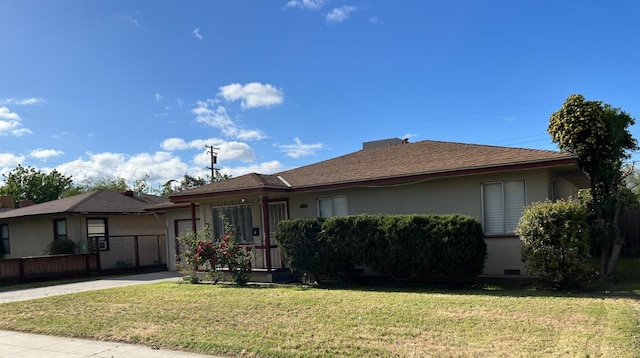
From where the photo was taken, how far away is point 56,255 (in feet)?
66.0

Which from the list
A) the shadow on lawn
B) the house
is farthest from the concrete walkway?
the house

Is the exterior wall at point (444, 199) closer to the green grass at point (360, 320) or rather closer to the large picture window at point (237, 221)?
the large picture window at point (237, 221)

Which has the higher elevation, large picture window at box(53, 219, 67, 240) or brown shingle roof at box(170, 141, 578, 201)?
brown shingle roof at box(170, 141, 578, 201)

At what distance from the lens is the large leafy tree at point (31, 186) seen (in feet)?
157

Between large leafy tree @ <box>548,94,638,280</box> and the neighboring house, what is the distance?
56.5ft

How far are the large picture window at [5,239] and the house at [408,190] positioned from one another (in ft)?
44.0

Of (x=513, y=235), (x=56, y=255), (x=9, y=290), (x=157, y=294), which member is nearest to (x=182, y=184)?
(x=56, y=255)

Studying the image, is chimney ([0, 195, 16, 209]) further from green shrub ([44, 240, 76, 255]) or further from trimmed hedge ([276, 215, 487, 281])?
trimmed hedge ([276, 215, 487, 281])

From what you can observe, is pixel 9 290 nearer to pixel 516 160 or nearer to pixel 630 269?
pixel 516 160

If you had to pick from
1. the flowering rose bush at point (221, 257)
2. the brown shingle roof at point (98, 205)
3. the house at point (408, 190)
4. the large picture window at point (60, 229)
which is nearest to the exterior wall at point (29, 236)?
the large picture window at point (60, 229)

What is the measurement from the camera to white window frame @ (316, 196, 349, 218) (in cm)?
1495

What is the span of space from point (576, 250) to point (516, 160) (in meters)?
2.61

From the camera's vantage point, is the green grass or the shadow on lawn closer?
the green grass

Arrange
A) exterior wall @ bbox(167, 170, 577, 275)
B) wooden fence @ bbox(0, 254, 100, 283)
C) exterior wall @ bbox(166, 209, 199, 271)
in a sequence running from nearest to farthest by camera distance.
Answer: exterior wall @ bbox(167, 170, 577, 275)
wooden fence @ bbox(0, 254, 100, 283)
exterior wall @ bbox(166, 209, 199, 271)
